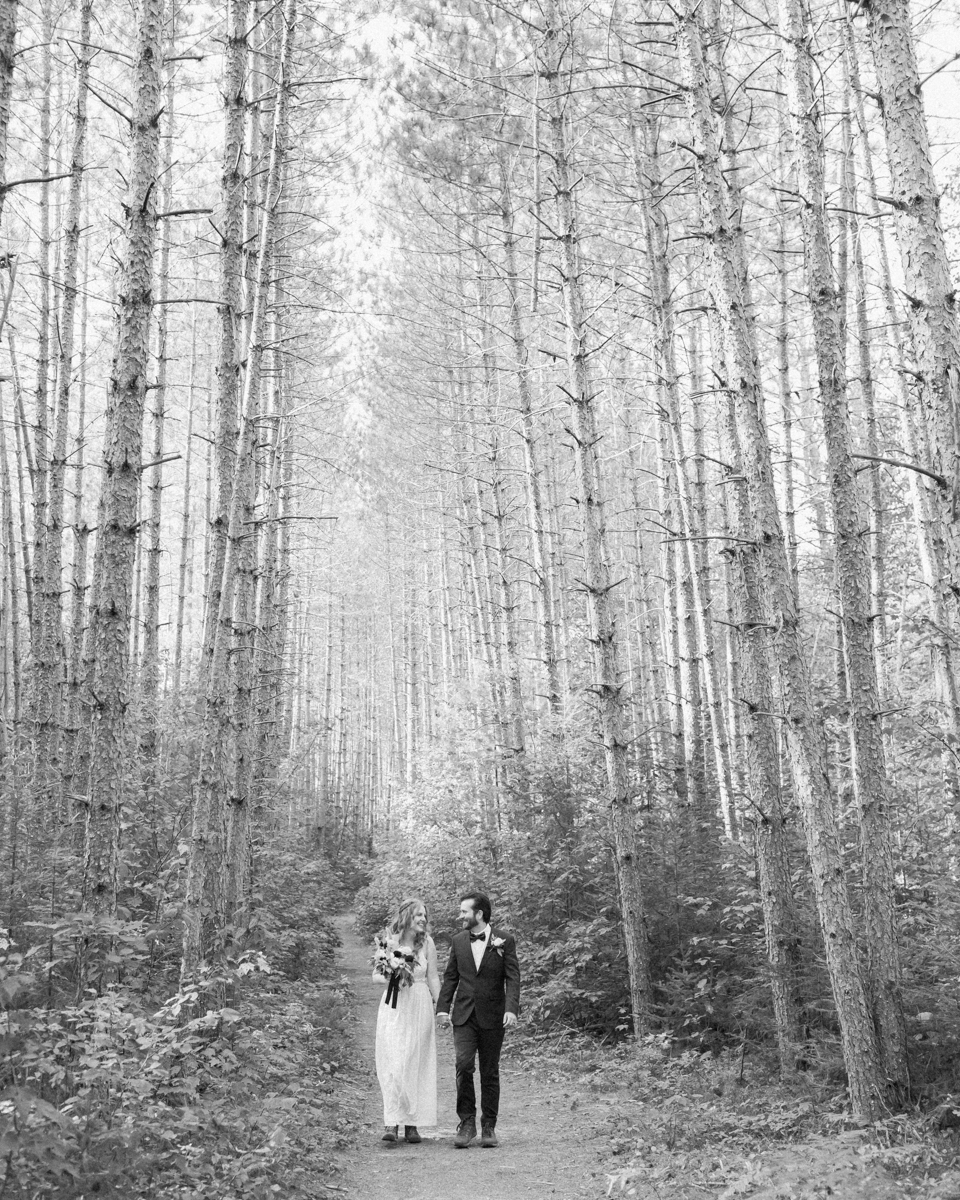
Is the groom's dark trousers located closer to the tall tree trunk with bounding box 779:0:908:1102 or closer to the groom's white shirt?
the groom's white shirt

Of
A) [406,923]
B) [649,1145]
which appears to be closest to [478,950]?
[406,923]

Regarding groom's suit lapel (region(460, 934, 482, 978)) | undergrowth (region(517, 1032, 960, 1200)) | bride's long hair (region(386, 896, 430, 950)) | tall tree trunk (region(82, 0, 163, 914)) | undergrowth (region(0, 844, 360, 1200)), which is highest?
tall tree trunk (region(82, 0, 163, 914))

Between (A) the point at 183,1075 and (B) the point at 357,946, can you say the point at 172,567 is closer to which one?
(B) the point at 357,946

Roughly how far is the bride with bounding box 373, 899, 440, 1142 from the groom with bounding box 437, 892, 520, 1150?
0.17 metres

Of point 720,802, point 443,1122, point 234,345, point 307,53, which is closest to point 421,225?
point 307,53

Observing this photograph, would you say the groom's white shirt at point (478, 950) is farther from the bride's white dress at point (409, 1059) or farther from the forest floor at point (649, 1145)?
the forest floor at point (649, 1145)

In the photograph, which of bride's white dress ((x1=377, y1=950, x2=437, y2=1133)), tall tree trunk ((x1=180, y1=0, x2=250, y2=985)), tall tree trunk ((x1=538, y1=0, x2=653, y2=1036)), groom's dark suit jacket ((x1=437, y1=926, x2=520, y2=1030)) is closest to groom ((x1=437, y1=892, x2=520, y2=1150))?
groom's dark suit jacket ((x1=437, y1=926, x2=520, y2=1030))

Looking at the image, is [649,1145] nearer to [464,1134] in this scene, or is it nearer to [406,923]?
[464,1134]

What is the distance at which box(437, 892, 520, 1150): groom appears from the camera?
6.09 m

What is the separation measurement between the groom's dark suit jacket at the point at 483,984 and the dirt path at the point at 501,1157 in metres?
0.75

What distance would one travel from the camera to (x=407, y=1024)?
6336mm

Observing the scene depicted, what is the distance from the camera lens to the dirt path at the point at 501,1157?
507 cm

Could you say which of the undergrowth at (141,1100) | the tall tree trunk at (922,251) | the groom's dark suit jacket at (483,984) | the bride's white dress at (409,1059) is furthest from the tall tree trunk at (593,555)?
the tall tree trunk at (922,251)

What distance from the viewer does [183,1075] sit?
5203mm
